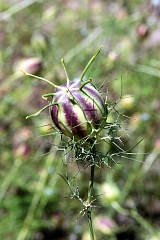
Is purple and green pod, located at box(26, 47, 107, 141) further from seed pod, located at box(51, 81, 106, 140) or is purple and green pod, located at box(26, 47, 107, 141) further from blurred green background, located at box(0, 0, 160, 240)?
blurred green background, located at box(0, 0, 160, 240)

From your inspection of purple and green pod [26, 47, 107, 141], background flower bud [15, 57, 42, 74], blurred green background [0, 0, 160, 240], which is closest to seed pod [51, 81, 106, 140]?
purple and green pod [26, 47, 107, 141]

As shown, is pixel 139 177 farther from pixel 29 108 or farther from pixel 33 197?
pixel 29 108

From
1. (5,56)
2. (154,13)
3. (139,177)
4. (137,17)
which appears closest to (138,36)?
(137,17)

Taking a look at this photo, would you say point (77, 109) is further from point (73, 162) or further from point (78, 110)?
point (73, 162)

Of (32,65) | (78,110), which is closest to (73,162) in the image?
(32,65)

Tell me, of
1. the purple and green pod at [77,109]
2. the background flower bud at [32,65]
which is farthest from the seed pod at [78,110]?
the background flower bud at [32,65]

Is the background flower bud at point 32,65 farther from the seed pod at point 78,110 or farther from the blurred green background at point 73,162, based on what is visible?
the seed pod at point 78,110
